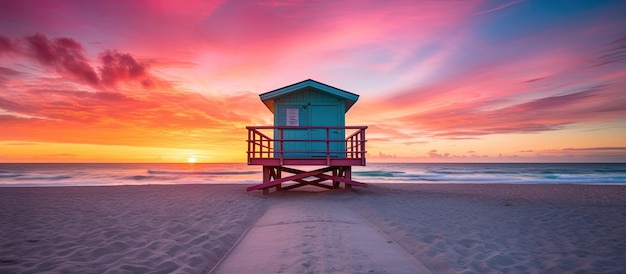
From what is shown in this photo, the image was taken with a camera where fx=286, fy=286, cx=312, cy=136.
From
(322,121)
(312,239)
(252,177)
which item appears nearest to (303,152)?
(322,121)

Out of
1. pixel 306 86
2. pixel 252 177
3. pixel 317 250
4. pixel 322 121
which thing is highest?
pixel 306 86

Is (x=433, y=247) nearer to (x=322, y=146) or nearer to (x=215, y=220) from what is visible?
(x=215, y=220)

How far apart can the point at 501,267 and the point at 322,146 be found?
9.88m

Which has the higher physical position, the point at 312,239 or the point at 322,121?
the point at 322,121

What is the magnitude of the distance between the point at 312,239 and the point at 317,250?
2.22 ft

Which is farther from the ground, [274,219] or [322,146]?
[322,146]

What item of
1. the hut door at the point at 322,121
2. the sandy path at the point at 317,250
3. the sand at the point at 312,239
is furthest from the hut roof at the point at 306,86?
the sandy path at the point at 317,250

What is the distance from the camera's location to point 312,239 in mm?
5582

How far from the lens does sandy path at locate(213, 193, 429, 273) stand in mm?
4188

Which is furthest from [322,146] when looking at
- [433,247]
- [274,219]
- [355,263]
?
[355,263]

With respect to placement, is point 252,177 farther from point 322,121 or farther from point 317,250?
point 317,250

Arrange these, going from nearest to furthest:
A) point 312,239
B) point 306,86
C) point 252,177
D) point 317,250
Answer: point 317,250 < point 312,239 < point 306,86 < point 252,177

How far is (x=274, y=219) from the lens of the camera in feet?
26.1

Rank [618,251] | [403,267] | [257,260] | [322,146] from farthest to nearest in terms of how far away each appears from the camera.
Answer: [322,146] → [618,251] → [257,260] → [403,267]
